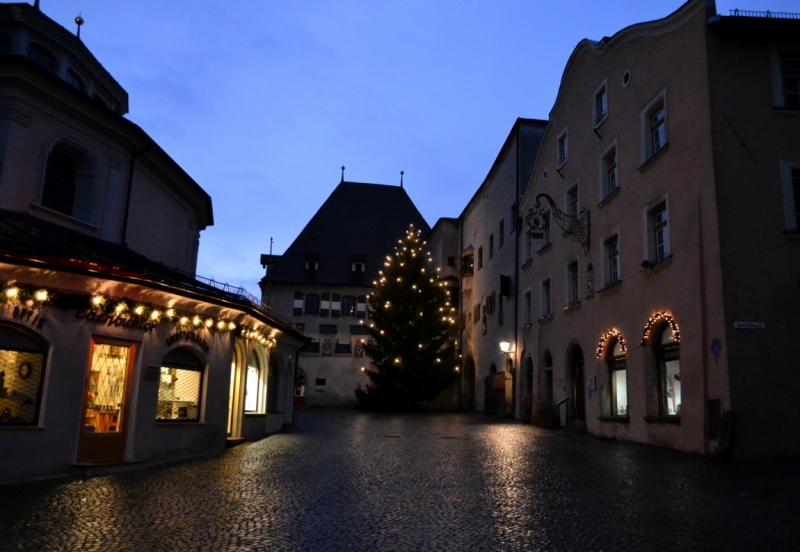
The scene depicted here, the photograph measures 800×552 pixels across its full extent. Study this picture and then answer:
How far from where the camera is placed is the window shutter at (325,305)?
52031mm

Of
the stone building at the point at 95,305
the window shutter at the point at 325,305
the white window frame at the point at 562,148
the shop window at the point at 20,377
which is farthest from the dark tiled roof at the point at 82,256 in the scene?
the window shutter at the point at 325,305

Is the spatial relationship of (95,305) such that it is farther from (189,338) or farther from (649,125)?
(649,125)

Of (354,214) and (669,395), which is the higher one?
(354,214)

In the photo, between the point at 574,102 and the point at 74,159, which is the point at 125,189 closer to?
the point at 74,159

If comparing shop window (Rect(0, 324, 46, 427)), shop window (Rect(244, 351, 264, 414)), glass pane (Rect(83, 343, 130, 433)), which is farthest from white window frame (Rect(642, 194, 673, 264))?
shop window (Rect(0, 324, 46, 427))

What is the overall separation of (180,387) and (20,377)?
361 centimetres

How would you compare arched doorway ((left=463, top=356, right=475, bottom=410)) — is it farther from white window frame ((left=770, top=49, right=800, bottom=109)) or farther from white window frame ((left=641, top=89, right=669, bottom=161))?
white window frame ((left=770, top=49, right=800, bottom=109))

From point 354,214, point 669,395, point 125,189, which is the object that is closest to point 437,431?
point 669,395

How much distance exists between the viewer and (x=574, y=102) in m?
24.6

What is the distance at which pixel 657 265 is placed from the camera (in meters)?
16.8

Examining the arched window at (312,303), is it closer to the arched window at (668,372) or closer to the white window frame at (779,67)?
the arched window at (668,372)

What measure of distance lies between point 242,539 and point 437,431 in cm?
1540

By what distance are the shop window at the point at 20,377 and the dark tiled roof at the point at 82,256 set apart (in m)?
1.34

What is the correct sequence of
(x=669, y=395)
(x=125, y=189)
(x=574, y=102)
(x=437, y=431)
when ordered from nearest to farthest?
(x=669, y=395)
(x=125, y=189)
(x=437, y=431)
(x=574, y=102)
